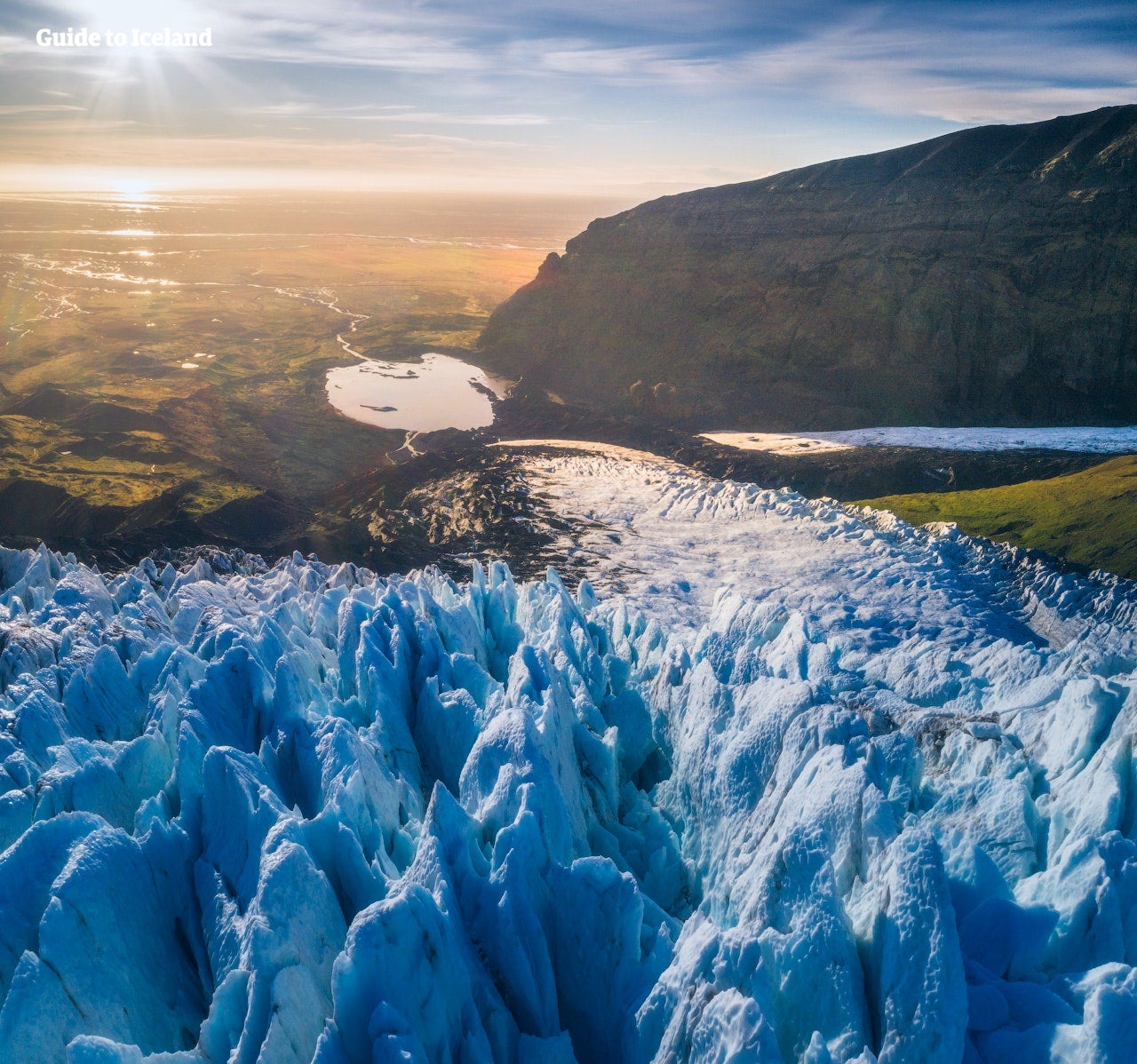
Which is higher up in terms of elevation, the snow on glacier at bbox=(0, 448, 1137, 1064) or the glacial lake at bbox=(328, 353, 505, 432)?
the glacial lake at bbox=(328, 353, 505, 432)

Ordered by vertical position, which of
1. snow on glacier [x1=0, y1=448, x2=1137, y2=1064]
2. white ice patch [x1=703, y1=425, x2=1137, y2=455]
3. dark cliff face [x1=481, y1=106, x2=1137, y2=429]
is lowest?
snow on glacier [x1=0, y1=448, x2=1137, y2=1064]

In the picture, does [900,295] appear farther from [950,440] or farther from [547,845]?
[547,845]

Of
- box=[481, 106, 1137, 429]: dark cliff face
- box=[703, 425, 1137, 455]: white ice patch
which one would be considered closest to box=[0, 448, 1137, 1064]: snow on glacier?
box=[703, 425, 1137, 455]: white ice patch

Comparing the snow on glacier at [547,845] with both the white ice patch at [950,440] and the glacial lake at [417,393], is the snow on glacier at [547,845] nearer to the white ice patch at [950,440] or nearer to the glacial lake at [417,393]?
the white ice patch at [950,440]

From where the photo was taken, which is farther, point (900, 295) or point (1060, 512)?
point (900, 295)

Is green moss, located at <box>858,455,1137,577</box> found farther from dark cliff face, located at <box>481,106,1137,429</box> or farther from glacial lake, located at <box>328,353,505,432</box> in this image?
glacial lake, located at <box>328,353,505,432</box>

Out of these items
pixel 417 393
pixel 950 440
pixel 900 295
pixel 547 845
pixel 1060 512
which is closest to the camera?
pixel 547 845

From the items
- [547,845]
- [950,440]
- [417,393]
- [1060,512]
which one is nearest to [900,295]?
[950,440]

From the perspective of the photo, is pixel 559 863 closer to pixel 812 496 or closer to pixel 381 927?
pixel 381 927

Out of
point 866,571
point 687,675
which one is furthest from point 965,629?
point 687,675
